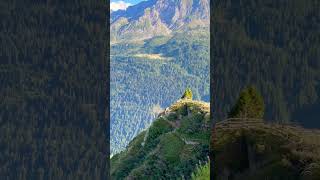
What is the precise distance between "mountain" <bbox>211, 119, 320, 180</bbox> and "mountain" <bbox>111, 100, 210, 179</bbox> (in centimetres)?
652

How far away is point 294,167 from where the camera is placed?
6.96 m

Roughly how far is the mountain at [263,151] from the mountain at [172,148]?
6.52 meters

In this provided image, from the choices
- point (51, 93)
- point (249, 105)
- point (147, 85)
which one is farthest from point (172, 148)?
point (147, 85)

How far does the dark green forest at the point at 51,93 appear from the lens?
8555 mm

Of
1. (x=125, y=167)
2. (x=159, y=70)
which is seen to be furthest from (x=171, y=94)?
(x=125, y=167)

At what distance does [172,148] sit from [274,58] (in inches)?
312

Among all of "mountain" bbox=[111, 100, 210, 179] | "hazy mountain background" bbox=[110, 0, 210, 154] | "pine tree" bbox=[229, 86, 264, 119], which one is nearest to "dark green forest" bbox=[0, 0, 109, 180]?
"pine tree" bbox=[229, 86, 264, 119]

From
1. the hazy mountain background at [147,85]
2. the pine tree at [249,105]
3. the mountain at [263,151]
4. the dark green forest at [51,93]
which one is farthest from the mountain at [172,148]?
the hazy mountain background at [147,85]

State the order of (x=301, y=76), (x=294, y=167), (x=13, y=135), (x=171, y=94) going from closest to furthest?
1. (x=294, y=167)
2. (x=301, y=76)
3. (x=13, y=135)
4. (x=171, y=94)

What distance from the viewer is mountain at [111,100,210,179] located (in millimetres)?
14547

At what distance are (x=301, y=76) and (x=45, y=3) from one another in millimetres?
3693

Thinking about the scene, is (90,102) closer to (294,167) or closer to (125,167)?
(294,167)

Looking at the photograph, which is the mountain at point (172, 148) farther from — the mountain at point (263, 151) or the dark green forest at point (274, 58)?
the dark green forest at point (274, 58)

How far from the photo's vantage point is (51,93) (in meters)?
8.62
